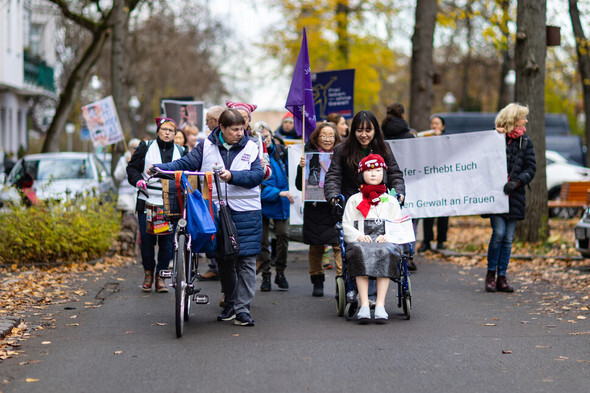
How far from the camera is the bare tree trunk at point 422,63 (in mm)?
18656

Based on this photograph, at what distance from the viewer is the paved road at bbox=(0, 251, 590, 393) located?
6000 millimetres

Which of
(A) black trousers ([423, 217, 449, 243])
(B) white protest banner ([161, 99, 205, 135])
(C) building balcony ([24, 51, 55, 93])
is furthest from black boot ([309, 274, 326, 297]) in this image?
(C) building balcony ([24, 51, 55, 93])

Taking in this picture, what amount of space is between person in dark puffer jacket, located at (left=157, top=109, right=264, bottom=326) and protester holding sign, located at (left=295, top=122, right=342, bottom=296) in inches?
68.8

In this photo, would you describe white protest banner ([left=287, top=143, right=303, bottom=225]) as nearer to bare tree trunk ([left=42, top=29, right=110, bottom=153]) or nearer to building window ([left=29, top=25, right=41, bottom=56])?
bare tree trunk ([left=42, top=29, right=110, bottom=153])

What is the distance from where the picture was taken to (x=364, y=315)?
815cm

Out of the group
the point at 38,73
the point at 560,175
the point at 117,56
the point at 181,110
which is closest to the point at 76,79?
the point at 117,56

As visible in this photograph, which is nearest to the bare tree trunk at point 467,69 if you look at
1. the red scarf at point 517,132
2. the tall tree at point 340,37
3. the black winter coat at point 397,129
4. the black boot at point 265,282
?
the tall tree at point 340,37

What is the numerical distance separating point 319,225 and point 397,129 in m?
3.29

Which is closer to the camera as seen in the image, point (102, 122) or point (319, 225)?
point (319, 225)

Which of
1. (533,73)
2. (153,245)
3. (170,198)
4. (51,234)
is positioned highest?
(533,73)

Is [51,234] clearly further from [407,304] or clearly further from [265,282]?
[407,304]

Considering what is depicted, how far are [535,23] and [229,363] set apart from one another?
10.3 m

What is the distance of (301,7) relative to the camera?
34.4m

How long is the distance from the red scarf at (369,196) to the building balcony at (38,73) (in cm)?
3852
